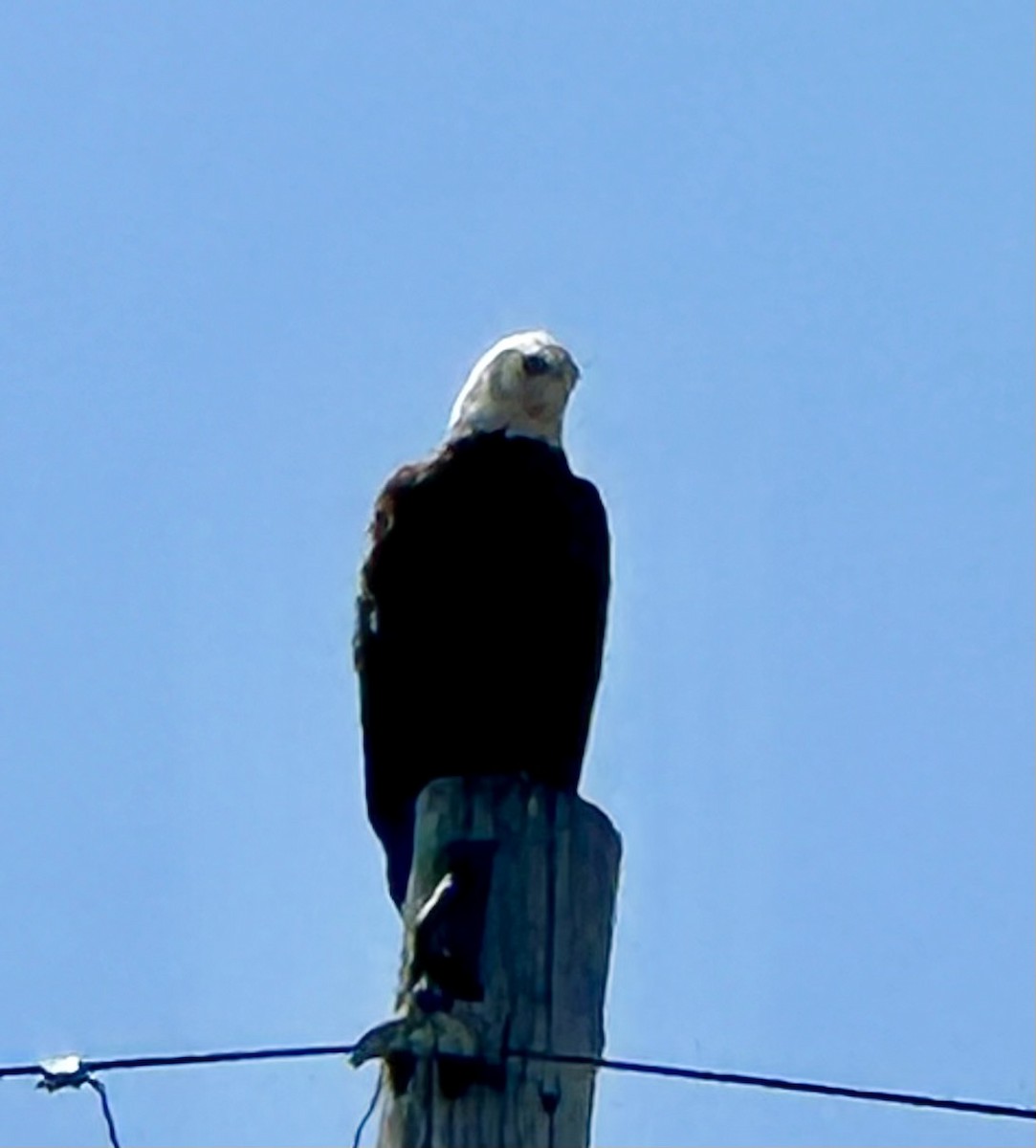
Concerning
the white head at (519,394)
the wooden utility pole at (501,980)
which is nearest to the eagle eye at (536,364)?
the white head at (519,394)

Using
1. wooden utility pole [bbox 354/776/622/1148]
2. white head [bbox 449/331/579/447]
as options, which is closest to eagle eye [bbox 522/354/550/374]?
white head [bbox 449/331/579/447]

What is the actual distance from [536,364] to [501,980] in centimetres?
255

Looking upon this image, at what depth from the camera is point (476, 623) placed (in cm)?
423

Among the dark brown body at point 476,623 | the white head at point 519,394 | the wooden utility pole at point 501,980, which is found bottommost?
the wooden utility pole at point 501,980

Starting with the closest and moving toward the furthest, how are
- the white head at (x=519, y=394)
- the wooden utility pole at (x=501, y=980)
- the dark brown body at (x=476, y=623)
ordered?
the wooden utility pole at (x=501, y=980) → the dark brown body at (x=476, y=623) → the white head at (x=519, y=394)

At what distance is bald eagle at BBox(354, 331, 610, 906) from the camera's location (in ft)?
12.6

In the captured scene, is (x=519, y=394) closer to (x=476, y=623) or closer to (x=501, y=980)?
(x=476, y=623)

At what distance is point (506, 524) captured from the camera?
4.66 m

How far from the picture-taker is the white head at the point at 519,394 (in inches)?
205

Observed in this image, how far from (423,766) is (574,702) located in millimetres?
354

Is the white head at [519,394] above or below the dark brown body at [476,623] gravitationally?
above

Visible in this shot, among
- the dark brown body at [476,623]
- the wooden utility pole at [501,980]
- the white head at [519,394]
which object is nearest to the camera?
the wooden utility pole at [501,980]

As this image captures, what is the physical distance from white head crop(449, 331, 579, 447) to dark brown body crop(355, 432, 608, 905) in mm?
112

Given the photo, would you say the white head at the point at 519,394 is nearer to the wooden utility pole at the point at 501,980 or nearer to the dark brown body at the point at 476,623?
the dark brown body at the point at 476,623
